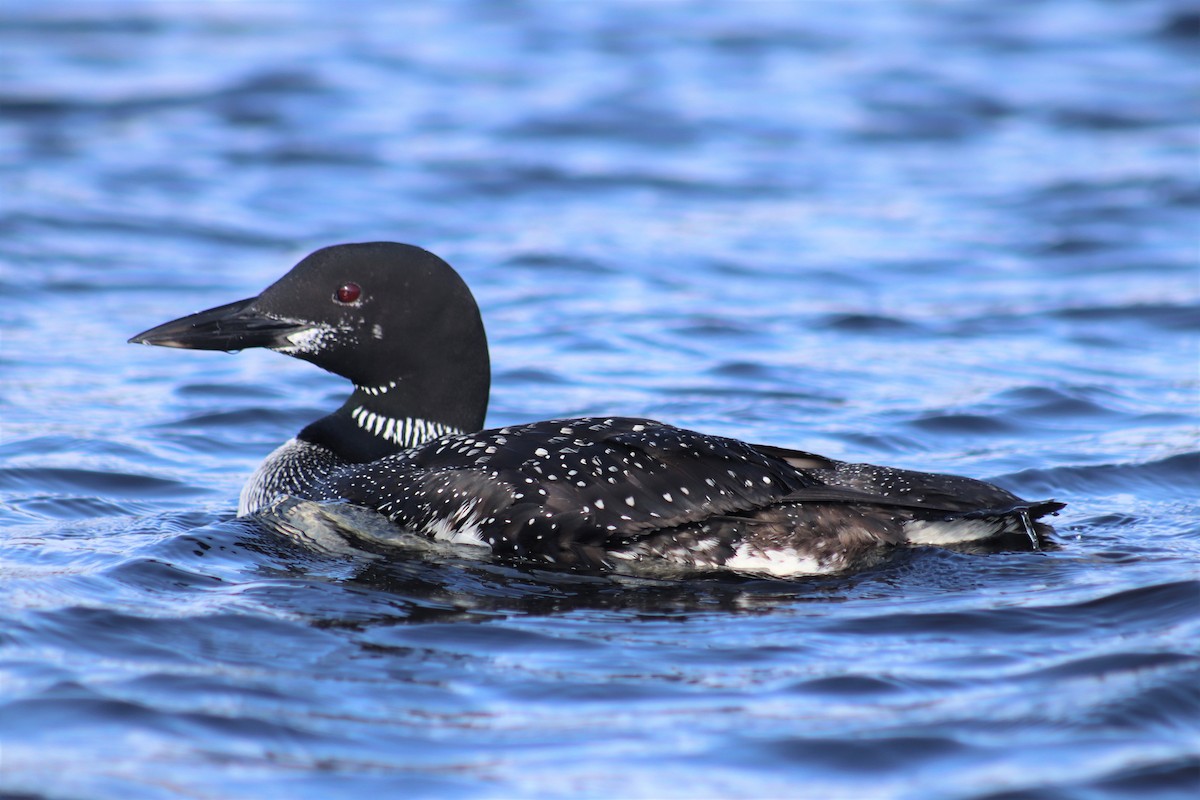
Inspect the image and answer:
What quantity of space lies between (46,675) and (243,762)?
699mm

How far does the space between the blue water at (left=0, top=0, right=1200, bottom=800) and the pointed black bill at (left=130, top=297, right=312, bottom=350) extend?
22.2 inches

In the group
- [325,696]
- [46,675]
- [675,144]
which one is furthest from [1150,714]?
[675,144]

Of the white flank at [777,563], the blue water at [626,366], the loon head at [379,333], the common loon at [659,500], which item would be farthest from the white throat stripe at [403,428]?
the white flank at [777,563]

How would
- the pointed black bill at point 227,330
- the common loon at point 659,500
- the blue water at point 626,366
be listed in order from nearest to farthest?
1. the blue water at point 626,366
2. the common loon at point 659,500
3. the pointed black bill at point 227,330

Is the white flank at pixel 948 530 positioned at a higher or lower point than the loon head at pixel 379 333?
lower

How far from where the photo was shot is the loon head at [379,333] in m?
5.38

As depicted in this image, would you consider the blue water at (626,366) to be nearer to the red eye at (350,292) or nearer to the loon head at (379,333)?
the loon head at (379,333)

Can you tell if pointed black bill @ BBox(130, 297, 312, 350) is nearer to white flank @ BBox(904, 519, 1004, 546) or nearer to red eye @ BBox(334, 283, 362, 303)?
red eye @ BBox(334, 283, 362, 303)

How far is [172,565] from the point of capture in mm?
4691

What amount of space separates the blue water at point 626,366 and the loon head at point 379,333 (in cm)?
61

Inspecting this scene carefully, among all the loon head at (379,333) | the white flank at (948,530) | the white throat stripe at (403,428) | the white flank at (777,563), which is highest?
the loon head at (379,333)

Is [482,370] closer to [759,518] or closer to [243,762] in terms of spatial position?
[759,518]

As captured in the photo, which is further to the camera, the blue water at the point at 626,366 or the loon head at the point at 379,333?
the loon head at the point at 379,333


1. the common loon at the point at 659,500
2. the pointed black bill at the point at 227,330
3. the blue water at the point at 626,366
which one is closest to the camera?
the blue water at the point at 626,366
